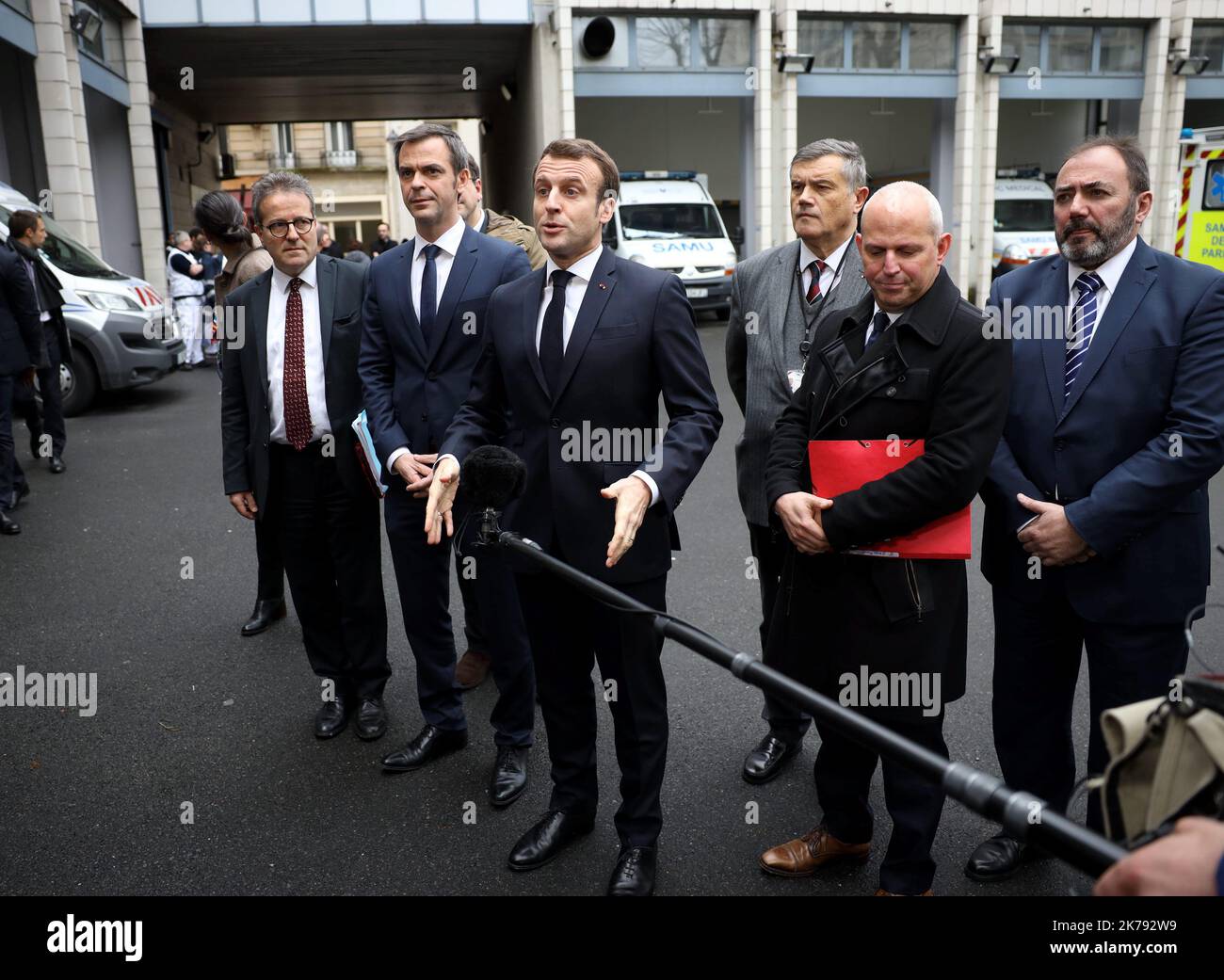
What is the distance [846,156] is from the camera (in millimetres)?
3611

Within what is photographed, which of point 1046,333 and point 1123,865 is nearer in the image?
point 1123,865

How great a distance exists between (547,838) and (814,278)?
2.17 meters

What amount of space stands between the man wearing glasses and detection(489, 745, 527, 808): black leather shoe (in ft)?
2.25

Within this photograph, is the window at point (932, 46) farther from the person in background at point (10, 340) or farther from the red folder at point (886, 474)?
the red folder at point (886, 474)

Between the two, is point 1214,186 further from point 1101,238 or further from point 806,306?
point 1101,238

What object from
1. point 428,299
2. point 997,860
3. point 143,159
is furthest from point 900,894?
point 143,159

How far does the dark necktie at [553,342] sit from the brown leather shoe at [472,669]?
212 cm

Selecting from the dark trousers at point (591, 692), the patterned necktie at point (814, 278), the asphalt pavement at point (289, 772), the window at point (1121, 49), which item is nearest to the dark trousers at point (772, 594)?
the asphalt pavement at point (289, 772)

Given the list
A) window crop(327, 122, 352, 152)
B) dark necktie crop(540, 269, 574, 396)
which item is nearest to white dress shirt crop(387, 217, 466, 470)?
dark necktie crop(540, 269, 574, 396)

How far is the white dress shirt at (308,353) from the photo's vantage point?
4.07 metres

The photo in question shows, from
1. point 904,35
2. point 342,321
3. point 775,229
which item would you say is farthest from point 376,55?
point 342,321

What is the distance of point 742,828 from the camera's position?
3.46m

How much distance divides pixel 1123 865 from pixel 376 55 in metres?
24.4
